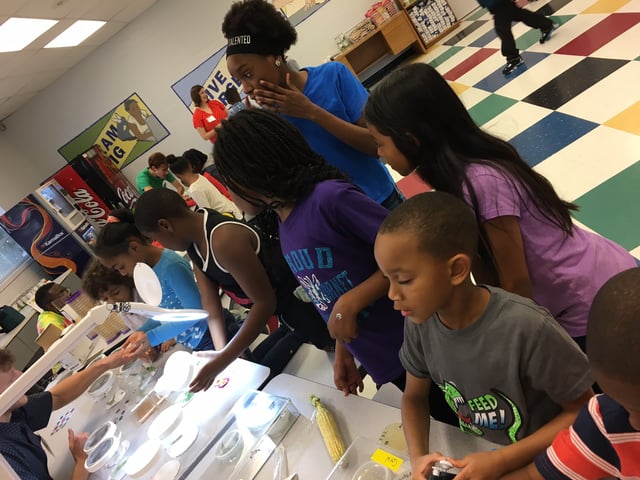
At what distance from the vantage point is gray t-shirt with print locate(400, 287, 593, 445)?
746 mm

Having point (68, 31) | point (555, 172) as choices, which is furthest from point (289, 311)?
point (68, 31)

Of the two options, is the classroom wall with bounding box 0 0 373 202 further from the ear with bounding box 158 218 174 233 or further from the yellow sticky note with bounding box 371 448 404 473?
the yellow sticky note with bounding box 371 448 404 473

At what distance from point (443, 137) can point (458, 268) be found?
38 centimetres

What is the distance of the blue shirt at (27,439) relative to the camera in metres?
1.39

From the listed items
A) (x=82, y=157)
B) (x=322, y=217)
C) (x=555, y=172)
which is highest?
(x=82, y=157)

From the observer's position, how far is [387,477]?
92 centimetres

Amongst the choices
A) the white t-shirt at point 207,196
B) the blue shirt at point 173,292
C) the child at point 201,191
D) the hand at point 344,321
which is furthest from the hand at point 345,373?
the white t-shirt at point 207,196

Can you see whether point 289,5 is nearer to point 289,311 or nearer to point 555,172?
point 555,172

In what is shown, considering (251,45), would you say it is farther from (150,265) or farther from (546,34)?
(546,34)

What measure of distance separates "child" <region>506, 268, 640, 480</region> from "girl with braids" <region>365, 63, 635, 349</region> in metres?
0.36

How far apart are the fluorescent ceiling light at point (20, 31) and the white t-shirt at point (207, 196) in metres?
2.06

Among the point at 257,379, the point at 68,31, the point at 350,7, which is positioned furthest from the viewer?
the point at 350,7

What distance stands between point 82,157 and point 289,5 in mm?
3809

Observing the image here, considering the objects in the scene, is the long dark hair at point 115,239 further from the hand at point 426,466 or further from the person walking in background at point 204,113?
the person walking in background at point 204,113
